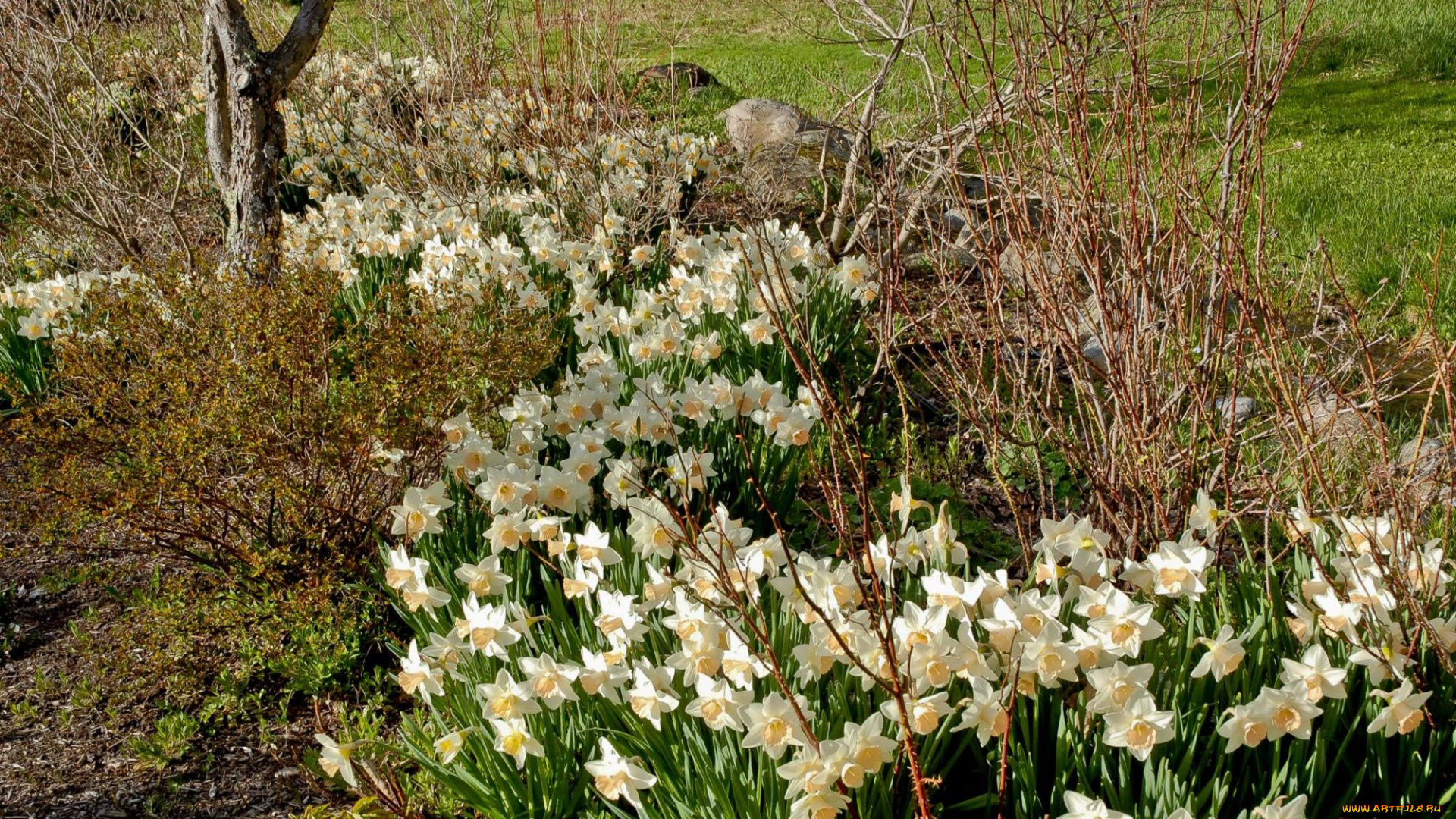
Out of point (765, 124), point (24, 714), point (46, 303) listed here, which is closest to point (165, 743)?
point (24, 714)

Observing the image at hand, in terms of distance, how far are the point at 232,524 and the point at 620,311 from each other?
1470mm

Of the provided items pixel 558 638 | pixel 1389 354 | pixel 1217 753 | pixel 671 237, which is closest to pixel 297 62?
pixel 671 237

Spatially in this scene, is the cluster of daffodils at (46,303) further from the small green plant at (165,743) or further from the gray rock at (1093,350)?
the gray rock at (1093,350)

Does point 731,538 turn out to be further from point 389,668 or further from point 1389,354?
point 1389,354

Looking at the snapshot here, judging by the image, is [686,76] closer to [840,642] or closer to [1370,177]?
[1370,177]

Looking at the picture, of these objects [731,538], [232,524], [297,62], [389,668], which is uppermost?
[297,62]

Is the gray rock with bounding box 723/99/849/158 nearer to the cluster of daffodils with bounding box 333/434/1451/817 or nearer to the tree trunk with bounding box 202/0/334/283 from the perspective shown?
the tree trunk with bounding box 202/0/334/283

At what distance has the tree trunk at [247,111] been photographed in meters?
4.66

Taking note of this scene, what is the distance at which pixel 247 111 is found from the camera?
4715mm

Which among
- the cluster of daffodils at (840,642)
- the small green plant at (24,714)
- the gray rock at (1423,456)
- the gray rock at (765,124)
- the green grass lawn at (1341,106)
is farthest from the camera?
the gray rock at (765,124)

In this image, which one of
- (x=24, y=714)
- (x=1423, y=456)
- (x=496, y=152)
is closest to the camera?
(x=24, y=714)

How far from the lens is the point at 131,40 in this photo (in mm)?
6660

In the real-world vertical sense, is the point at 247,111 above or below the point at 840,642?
above

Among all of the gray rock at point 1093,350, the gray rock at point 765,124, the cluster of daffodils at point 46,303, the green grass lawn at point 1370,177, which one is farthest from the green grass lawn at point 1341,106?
the cluster of daffodils at point 46,303
